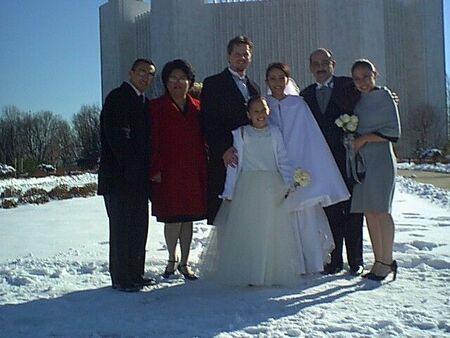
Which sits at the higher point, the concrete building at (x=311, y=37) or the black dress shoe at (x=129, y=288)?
the concrete building at (x=311, y=37)

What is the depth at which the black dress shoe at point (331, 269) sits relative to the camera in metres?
5.68

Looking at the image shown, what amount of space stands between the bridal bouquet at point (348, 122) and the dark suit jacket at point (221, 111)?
2.80ft

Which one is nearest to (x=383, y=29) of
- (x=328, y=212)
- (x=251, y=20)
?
(x=251, y=20)

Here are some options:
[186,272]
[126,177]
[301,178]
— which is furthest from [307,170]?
[126,177]

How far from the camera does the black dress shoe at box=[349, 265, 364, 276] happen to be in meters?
5.56

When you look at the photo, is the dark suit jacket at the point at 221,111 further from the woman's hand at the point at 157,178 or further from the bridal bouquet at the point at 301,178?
→ the bridal bouquet at the point at 301,178

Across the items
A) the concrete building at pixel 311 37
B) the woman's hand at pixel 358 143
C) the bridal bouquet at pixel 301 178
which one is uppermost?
the concrete building at pixel 311 37

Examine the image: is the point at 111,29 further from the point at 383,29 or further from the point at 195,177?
the point at 195,177

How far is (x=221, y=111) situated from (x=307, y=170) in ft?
3.13

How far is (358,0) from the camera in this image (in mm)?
54031

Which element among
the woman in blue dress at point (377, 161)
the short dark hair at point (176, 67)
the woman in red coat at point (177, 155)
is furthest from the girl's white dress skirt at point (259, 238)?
the short dark hair at point (176, 67)

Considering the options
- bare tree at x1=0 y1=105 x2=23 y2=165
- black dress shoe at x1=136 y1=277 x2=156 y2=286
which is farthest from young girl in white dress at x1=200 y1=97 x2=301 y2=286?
bare tree at x1=0 y1=105 x2=23 y2=165

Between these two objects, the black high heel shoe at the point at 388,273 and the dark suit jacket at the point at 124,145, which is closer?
the dark suit jacket at the point at 124,145

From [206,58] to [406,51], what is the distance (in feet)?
68.7
